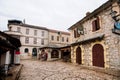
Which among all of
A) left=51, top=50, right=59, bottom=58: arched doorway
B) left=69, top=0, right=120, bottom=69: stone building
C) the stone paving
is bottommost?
the stone paving

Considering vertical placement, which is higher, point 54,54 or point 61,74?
point 54,54

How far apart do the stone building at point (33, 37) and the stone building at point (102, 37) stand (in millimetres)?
14264

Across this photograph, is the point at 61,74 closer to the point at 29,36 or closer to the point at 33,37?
the point at 29,36

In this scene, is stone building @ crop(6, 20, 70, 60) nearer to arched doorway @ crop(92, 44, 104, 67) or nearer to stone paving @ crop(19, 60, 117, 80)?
arched doorway @ crop(92, 44, 104, 67)

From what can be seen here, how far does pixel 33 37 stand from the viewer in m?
31.2

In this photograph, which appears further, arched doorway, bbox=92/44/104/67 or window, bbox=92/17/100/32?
window, bbox=92/17/100/32

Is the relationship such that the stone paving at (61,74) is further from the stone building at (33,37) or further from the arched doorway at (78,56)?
the stone building at (33,37)

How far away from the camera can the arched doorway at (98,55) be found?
33.1ft

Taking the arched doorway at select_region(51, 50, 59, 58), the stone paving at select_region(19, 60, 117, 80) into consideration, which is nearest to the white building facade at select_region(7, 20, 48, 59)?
the arched doorway at select_region(51, 50, 59, 58)

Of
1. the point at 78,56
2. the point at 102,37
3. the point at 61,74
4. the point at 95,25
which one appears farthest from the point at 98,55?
the point at 61,74

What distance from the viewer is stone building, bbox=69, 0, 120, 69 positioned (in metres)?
8.57

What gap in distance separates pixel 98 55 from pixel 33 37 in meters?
24.1

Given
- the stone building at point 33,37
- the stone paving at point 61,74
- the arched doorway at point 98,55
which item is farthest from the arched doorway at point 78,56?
the stone building at point 33,37

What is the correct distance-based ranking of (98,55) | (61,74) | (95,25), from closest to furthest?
(61,74), (98,55), (95,25)
